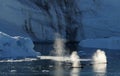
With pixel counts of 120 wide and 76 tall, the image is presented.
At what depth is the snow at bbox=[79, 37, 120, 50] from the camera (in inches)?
1485

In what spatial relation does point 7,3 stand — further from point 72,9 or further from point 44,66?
point 44,66

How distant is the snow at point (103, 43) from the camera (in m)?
37.7

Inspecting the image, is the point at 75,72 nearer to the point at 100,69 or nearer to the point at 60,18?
the point at 100,69

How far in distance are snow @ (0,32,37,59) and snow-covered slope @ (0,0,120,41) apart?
1154cm

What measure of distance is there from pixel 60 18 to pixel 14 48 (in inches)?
520

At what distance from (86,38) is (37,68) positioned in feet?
60.1

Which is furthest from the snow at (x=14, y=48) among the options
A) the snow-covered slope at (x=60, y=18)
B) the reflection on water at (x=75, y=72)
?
the snow-covered slope at (x=60, y=18)

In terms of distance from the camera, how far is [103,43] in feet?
125

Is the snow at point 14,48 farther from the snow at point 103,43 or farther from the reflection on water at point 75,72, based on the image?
the snow at point 103,43

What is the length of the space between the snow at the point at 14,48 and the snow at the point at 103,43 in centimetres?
858

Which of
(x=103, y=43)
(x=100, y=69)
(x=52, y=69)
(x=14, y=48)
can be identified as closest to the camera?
(x=100, y=69)

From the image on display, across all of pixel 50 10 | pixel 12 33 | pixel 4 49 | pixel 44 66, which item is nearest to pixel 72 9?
pixel 50 10

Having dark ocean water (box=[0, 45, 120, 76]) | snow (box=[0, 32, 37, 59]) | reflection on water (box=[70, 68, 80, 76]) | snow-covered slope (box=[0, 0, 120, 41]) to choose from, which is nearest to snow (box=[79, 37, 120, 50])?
snow-covered slope (box=[0, 0, 120, 41])

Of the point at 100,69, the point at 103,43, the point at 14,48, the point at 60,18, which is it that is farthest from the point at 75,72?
the point at 60,18
